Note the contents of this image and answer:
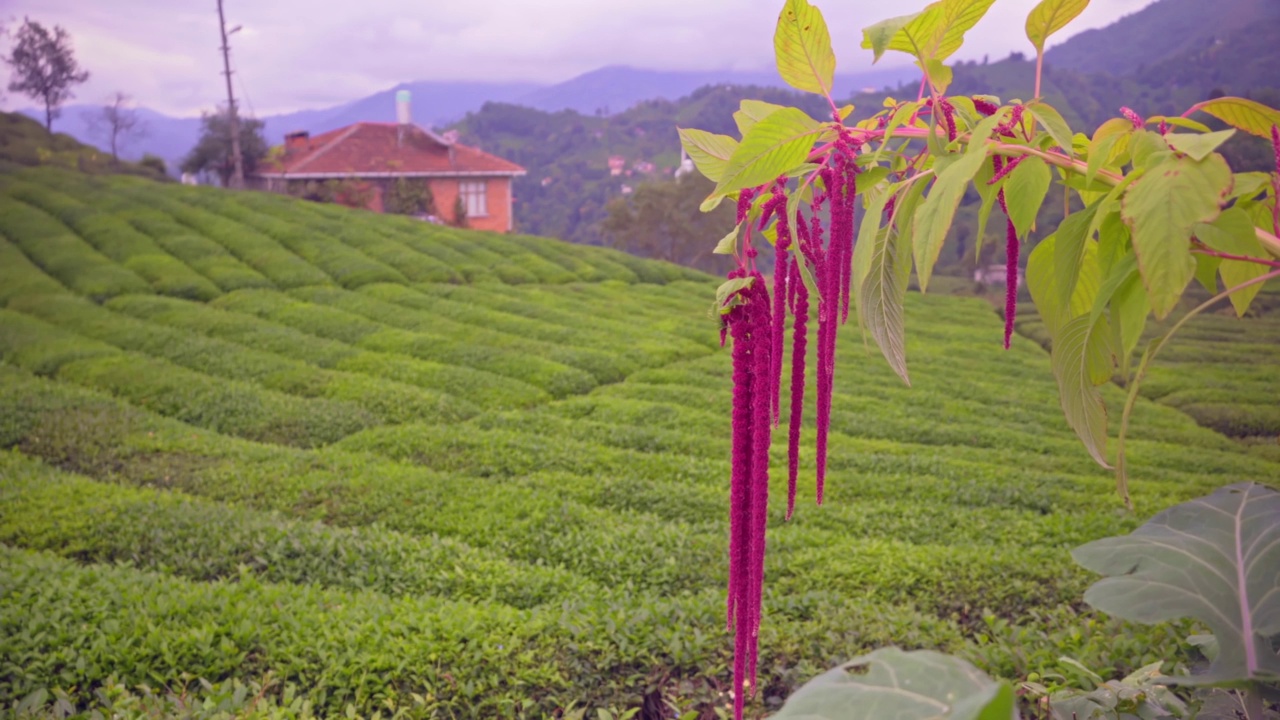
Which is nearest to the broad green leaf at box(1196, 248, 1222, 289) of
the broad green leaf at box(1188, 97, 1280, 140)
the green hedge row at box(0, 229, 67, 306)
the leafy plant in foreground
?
the leafy plant in foreground

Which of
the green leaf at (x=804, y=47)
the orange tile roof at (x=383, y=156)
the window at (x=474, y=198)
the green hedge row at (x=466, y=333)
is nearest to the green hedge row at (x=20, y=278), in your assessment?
the green hedge row at (x=466, y=333)

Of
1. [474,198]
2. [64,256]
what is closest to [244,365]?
[64,256]

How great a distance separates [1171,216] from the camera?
56 centimetres

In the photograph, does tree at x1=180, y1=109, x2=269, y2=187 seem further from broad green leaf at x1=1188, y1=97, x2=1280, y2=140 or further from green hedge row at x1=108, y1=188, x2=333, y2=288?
broad green leaf at x1=1188, y1=97, x2=1280, y2=140

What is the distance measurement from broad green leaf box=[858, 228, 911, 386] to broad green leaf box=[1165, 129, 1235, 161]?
221mm

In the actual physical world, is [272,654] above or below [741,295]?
below

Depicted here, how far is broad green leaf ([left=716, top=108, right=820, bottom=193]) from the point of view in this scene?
717 millimetres

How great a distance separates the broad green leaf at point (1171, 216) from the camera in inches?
21.4

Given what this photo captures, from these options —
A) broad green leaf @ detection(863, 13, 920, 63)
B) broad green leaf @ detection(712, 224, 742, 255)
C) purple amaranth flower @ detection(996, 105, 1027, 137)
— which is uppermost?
broad green leaf @ detection(863, 13, 920, 63)

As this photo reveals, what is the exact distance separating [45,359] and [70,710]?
5412mm

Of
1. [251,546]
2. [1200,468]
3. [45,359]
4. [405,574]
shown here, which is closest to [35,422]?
[45,359]

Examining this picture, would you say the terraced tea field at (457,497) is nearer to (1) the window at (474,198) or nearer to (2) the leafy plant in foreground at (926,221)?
(2) the leafy plant in foreground at (926,221)

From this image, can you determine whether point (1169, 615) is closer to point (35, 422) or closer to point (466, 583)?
point (466, 583)

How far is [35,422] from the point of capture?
4.93m
